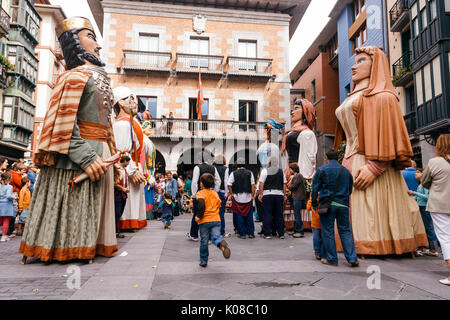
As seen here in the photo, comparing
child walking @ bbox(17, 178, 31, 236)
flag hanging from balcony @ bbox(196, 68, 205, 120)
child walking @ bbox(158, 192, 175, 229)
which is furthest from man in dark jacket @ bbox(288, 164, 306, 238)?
flag hanging from balcony @ bbox(196, 68, 205, 120)

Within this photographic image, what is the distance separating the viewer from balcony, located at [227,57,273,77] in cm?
1883

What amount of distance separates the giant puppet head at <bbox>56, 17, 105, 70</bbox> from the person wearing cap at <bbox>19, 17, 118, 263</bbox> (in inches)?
8.0

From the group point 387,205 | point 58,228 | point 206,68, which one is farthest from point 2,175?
point 206,68

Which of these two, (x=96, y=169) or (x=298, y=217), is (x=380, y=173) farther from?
(x=96, y=169)

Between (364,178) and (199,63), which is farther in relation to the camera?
(199,63)

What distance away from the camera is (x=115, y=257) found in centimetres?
440

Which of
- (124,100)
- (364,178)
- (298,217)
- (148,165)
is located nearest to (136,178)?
(124,100)

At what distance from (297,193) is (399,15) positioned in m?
13.8

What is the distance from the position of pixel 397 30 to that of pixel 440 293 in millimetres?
17532

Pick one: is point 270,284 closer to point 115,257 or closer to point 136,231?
point 115,257

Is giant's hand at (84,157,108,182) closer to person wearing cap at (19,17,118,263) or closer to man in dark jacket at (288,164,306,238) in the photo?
person wearing cap at (19,17,118,263)

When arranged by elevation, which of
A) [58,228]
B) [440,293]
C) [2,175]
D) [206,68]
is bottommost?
[440,293]

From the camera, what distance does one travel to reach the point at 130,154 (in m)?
7.22

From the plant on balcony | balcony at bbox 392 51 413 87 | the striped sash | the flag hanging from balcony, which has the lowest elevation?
the striped sash
